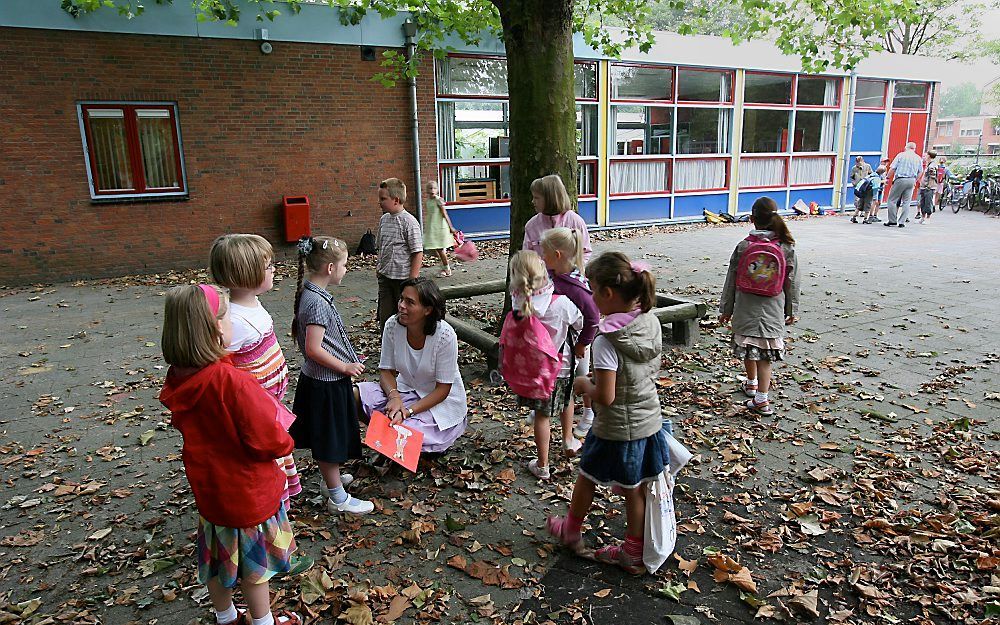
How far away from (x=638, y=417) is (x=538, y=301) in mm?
1251

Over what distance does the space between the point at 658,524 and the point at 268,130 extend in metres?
11.8

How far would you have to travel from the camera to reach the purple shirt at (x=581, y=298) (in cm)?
476

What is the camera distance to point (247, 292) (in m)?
3.37

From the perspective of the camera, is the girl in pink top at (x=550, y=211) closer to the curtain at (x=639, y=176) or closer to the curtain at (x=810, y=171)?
the curtain at (x=639, y=176)

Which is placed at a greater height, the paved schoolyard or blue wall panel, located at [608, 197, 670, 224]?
blue wall panel, located at [608, 197, 670, 224]

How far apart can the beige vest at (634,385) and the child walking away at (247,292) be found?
1.60 metres

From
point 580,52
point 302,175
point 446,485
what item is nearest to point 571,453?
point 446,485

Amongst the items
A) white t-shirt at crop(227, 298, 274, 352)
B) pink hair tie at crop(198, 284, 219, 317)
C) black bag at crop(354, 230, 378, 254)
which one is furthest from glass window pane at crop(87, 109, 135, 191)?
pink hair tie at crop(198, 284, 219, 317)

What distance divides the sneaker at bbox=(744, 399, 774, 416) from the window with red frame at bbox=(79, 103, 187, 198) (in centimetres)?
1091

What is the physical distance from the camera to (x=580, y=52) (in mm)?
15930

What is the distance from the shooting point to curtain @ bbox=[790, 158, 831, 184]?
67.3ft

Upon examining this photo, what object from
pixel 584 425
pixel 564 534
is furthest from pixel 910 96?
pixel 564 534

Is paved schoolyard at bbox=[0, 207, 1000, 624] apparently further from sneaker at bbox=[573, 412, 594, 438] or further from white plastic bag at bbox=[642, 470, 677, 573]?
sneaker at bbox=[573, 412, 594, 438]

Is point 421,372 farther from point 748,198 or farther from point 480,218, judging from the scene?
point 748,198
